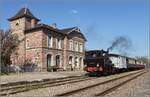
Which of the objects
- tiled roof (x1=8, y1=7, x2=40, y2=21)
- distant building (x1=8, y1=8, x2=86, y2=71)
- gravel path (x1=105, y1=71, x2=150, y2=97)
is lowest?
gravel path (x1=105, y1=71, x2=150, y2=97)

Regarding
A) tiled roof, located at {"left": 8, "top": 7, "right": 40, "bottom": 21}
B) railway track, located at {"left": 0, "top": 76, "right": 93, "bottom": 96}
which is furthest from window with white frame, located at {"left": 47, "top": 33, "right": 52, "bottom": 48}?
railway track, located at {"left": 0, "top": 76, "right": 93, "bottom": 96}

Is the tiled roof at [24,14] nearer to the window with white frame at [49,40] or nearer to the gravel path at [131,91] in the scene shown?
the window with white frame at [49,40]

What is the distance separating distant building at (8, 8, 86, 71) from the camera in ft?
138

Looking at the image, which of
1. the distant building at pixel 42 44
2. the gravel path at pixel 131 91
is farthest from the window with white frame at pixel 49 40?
the gravel path at pixel 131 91

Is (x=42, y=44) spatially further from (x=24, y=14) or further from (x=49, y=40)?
(x=24, y=14)

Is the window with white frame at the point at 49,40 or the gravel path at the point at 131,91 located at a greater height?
the window with white frame at the point at 49,40

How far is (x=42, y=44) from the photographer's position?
4159cm

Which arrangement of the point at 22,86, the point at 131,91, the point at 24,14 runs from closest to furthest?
the point at 131,91 → the point at 22,86 → the point at 24,14

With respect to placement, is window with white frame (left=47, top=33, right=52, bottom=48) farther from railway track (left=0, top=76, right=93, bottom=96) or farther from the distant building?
railway track (left=0, top=76, right=93, bottom=96)

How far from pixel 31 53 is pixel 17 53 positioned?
3774 millimetres

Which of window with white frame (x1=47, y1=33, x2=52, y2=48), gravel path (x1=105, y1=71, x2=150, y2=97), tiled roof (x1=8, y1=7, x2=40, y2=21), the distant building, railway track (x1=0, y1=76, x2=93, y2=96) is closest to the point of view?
gravel path (x1=105, y1=71, x2=150, y2=97)

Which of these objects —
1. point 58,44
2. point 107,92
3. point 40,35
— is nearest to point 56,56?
point 58,44

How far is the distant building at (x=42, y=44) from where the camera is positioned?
4212 cm

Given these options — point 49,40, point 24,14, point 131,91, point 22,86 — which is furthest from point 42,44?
point 131,91
